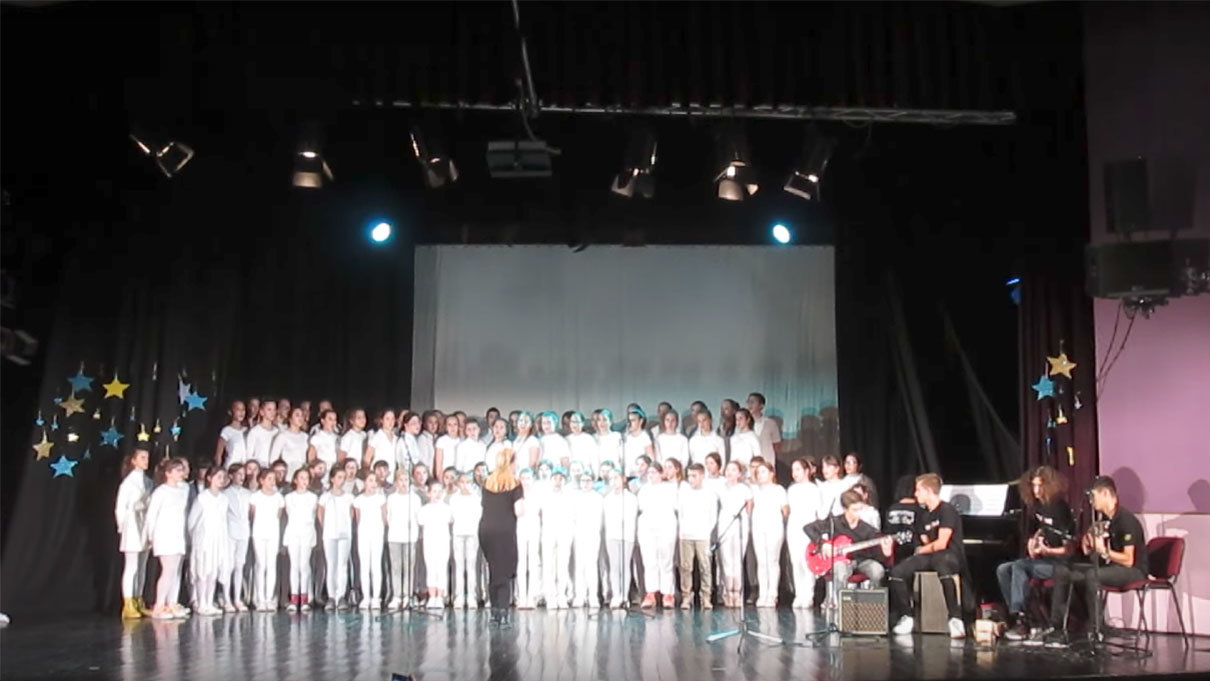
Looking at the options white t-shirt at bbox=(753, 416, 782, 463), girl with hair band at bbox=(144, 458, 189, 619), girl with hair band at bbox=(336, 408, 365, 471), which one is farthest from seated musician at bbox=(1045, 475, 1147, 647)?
girl with hair band at bbox=(144, 458, 189, 619)

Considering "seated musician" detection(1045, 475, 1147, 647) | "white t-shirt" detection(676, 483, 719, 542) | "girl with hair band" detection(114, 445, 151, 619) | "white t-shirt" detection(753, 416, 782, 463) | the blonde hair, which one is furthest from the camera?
"white t-shirt" detection(753, 416, 782, 463)

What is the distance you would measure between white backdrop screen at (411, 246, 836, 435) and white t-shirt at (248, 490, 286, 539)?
198 centimetres

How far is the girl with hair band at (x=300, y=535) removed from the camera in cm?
954

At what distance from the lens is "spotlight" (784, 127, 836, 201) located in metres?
9.10

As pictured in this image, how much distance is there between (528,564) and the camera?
9680 millimetres

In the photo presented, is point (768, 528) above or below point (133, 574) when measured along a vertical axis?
above

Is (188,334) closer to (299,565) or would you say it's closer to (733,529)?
(299,565)

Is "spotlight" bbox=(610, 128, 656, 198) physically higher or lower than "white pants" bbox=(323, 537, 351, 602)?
higher

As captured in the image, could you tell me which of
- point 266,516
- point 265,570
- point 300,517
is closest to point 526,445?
point 300,517

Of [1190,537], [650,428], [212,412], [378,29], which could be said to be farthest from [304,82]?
[1190,537]

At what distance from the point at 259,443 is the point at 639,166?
14.0ft

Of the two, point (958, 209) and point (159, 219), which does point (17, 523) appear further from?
point (958, 209)

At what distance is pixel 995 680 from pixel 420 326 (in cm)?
695

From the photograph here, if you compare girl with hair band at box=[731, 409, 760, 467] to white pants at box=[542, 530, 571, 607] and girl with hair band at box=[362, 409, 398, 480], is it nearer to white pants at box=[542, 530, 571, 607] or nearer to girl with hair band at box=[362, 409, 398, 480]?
white pants at box=[542, 530, 571, 607]
